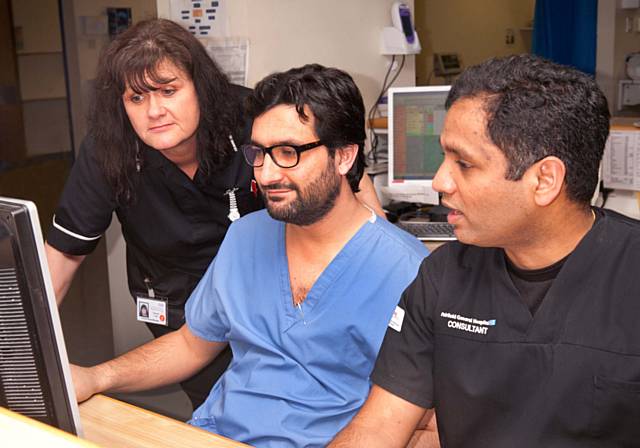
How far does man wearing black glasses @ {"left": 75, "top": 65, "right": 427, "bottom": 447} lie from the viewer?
1.53 meters

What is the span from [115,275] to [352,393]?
80.6 inches

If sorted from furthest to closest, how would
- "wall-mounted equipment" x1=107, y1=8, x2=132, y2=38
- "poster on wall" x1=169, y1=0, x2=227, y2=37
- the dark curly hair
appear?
1. "wall-mounted equipment" x1=107, y1=8, x2=132, y2=38
2. "poster on wall" x1=169, y1=0, x2=227, y2=37
3. the dark curly hair

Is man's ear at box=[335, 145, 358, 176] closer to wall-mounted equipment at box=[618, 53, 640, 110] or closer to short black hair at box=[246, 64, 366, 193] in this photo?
short black hair at box=[246, 64, 366, 193]

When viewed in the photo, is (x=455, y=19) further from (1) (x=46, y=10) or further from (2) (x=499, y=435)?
(2) (x=499, y=435)

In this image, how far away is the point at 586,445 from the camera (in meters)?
1.15

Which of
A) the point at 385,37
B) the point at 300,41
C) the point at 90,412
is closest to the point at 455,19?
the point at 385,37

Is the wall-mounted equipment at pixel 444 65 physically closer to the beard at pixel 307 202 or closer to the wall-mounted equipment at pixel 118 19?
the wall-mounted equipment at pixel 118 19

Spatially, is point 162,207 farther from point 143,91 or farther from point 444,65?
point 444,65

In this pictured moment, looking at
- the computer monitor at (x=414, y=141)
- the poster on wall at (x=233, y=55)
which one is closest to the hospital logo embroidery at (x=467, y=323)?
the computer monitor at (x=414, y=141)

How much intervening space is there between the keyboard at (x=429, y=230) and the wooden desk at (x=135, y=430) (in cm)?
151

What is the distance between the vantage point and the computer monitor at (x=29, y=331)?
1031mm

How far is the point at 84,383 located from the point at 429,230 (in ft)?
5.23

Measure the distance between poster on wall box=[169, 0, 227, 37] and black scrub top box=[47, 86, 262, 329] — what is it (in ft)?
3.54

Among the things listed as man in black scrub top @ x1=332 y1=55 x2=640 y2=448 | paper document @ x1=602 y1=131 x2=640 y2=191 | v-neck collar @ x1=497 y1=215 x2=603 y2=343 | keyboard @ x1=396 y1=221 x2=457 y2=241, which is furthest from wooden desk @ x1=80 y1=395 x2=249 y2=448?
paper document @ x1=602 y1=131 x2=640 y2=191
